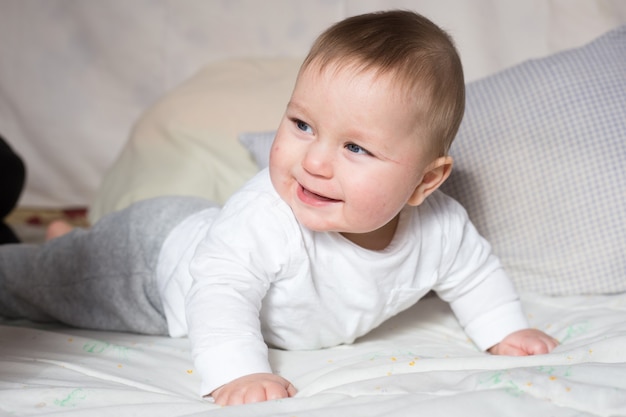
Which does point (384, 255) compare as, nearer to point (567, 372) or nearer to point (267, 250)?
point (267, 250)

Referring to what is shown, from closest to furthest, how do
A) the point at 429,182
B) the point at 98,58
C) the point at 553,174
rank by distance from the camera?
the point at 429,182
the point at 553,174
the point at 98,58

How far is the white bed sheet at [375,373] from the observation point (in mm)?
1010

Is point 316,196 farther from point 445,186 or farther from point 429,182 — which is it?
point 445,186

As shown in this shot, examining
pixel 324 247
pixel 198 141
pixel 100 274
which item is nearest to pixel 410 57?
pixel 324 247

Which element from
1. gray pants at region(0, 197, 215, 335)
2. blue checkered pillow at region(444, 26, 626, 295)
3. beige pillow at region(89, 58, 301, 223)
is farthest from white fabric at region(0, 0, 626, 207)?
gray pants at region(0, 197, 215, 335)

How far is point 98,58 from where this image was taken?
2.60 metres

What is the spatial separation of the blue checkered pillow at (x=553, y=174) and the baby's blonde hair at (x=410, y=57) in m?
0.40

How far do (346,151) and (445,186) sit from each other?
508 mm

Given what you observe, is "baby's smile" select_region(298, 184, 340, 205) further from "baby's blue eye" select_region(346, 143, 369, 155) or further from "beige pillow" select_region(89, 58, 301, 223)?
"beige pillow" select_region(89, 58, 301, 223)

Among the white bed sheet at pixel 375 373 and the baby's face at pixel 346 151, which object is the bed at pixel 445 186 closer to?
the white bed sheet at pixel 375 373

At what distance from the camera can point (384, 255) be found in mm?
1282

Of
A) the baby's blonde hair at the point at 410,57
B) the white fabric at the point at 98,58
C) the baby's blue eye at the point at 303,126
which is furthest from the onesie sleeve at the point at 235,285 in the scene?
the white fabric at the point at 98,58

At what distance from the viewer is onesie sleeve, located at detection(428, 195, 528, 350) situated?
1.38 meters

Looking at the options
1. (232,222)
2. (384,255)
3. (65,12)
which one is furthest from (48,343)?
(65,12)
